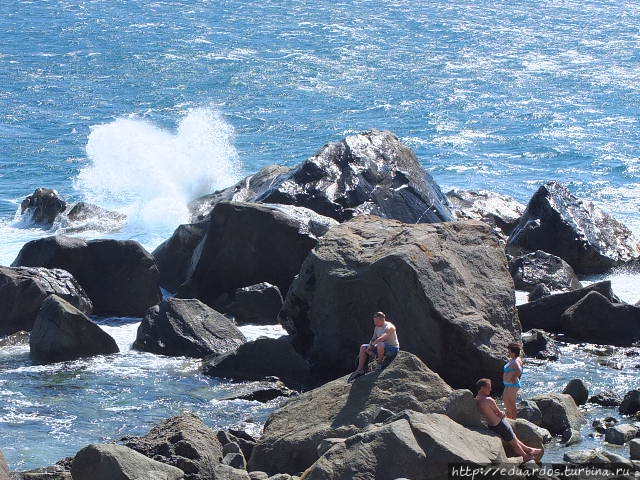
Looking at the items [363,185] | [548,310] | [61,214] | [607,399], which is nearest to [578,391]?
[607,399]

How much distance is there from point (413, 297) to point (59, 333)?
6972 millimetres

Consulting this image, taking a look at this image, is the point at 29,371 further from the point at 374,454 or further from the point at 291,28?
the point at 291,28

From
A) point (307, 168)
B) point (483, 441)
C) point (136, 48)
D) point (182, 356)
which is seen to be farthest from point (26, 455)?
point (136, 48)

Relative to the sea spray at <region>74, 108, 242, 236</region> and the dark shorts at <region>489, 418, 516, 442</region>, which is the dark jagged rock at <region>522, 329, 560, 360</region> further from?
the sea spray at <region>74, 108, 242, 236</region>

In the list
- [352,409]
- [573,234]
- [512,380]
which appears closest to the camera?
[352,409]

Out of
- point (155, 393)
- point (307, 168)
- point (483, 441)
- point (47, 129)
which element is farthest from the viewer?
point (47, 129)

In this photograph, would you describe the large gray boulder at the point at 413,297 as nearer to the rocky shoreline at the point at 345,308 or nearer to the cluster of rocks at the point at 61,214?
the rocky shoreline at the point at 345,308

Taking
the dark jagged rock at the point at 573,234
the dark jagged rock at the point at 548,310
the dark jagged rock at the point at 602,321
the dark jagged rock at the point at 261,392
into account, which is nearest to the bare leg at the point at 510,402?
the dark jagged rock at the point at 261,392

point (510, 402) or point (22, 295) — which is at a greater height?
point (510, 402)

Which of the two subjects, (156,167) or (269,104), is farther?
(269,104)

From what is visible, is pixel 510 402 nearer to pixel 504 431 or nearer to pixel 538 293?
pixel 504 431

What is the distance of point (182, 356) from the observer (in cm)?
2172

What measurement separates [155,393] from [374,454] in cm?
717

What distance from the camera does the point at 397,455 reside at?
534 inches
